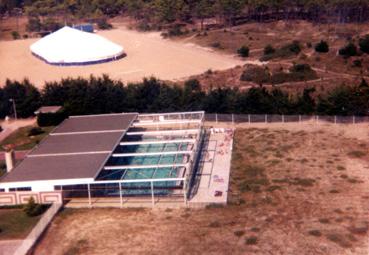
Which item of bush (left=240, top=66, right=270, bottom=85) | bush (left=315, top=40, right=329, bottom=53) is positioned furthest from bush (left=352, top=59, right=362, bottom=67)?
bush (left=240, top=66, right=270, bottom=85)

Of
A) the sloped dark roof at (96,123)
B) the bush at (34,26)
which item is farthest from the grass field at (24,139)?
the bush at (34,26)

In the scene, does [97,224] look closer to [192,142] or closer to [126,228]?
[126,228]

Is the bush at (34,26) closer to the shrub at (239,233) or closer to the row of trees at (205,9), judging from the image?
Result: the row of trees at (205,9)

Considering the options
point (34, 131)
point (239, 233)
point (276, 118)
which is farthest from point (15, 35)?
point (239, 233)

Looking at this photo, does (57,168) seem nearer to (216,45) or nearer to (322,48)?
(322,48)

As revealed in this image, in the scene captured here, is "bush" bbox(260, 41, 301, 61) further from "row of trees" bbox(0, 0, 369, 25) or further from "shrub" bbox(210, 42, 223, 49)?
"row of trees" bbox(0, 0, 369, 25)

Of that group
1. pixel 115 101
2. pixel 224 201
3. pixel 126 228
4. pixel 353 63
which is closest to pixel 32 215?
pixel 126 228
